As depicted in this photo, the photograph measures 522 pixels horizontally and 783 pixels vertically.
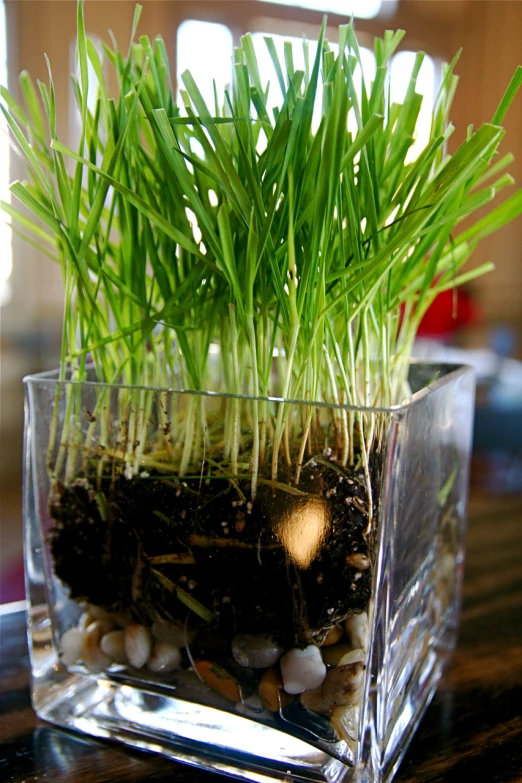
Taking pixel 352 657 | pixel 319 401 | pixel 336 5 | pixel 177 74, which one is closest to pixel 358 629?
pixel 352 657

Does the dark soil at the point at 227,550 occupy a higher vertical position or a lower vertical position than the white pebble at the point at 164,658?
higher

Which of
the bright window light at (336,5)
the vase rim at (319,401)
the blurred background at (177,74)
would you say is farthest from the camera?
the bright window light at (336,5)

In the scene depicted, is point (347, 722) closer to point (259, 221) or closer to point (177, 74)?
point (259, 221)

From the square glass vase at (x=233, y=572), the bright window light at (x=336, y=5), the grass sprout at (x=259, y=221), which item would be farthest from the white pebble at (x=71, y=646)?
the bright window light at (x=336, y=5)

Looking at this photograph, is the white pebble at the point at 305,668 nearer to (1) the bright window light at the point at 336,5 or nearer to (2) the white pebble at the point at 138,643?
(2) the white pebble at the point at 138,643

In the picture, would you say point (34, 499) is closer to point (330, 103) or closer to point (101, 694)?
point (101, 694)

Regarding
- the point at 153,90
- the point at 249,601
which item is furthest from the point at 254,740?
the point at 153,90
